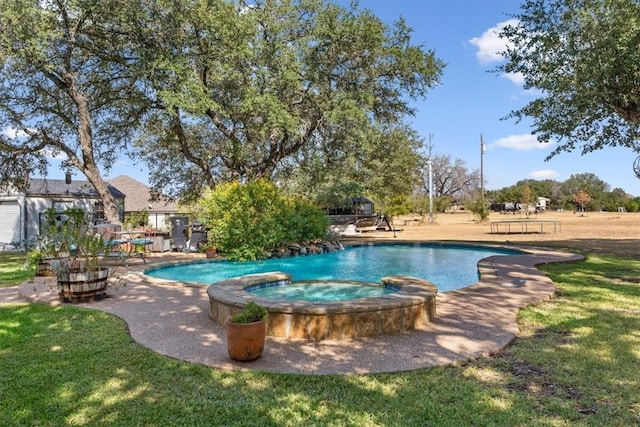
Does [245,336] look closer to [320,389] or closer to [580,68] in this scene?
[320,389]

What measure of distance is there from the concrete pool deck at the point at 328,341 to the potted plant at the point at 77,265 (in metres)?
0.27

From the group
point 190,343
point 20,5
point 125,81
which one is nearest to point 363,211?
point 125,81

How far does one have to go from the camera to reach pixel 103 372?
3.56 metres

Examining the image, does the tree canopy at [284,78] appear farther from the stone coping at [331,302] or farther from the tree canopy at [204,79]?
the stone coping at [331,302]

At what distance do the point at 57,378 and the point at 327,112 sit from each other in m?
11.9

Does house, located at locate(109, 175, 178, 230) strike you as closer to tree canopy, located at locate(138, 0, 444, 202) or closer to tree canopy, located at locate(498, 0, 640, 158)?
tree canopy, located at locate(138, 0, 444, 202)

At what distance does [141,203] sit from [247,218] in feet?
74.1

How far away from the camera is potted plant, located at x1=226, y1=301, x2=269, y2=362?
3760 millimetres

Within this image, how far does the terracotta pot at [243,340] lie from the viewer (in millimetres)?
3754

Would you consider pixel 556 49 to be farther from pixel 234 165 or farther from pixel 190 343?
pixel 234 165

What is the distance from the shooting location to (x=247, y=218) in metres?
12.4

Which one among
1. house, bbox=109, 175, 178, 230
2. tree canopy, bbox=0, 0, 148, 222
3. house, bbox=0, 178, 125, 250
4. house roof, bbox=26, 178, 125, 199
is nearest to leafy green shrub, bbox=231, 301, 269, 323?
tree canopy, bbox=0, 0, 148, 222

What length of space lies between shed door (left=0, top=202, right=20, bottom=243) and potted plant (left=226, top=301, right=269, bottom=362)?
2006cm

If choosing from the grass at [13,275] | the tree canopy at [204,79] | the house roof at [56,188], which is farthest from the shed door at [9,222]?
the grass at [13,275]
